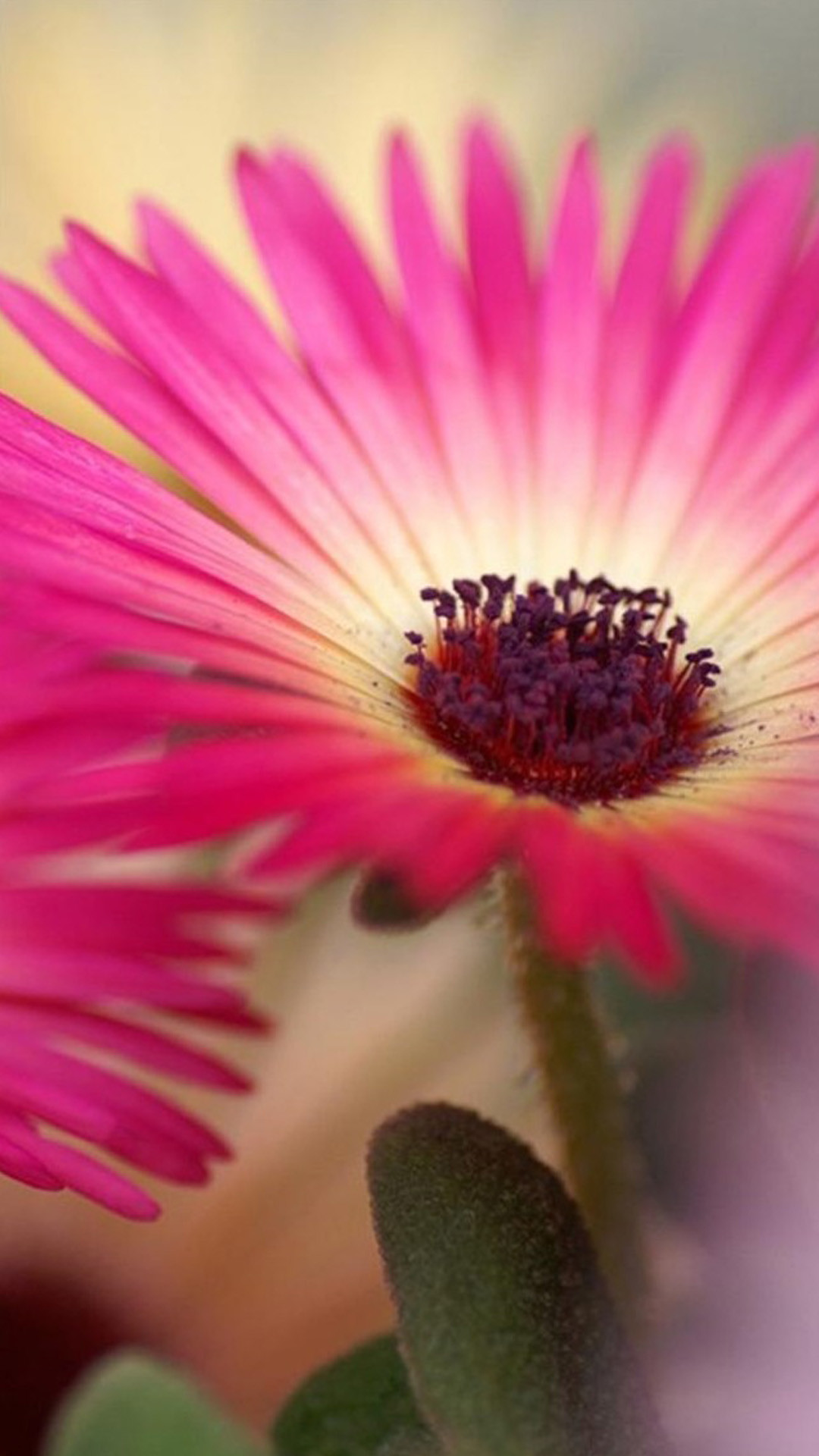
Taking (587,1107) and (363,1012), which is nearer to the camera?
(587,1107)

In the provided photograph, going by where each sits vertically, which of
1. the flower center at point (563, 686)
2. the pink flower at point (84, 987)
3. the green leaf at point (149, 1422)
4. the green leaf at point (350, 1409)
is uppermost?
the flower center at point (563, 686)

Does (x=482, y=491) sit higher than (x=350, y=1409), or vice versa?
(x=482, y=491)

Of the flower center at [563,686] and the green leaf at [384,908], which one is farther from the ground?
the flower center at [563,686]

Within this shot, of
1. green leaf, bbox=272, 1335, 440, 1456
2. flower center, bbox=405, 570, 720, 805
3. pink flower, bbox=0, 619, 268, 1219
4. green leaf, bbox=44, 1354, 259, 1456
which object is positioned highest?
flower center, bbox=405, 570, 720, 805

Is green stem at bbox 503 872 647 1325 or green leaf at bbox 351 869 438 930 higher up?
green leaf at bbox 351 869 438 930

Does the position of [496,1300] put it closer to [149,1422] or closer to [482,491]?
[149,1422]

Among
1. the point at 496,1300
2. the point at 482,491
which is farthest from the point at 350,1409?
the point at 482,491

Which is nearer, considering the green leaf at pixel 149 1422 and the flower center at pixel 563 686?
the green leaf at pixel 149 1422
